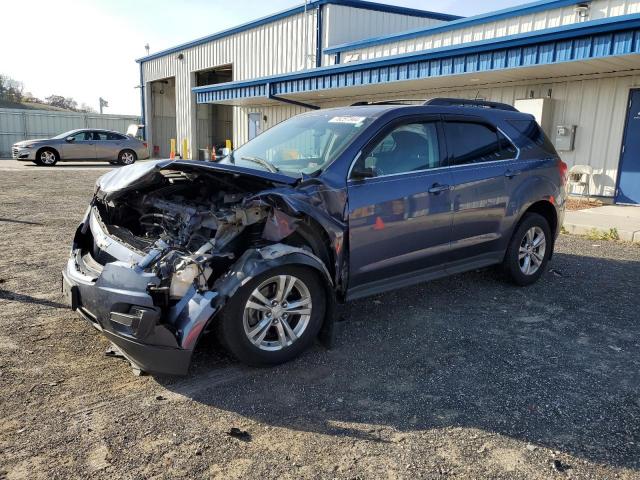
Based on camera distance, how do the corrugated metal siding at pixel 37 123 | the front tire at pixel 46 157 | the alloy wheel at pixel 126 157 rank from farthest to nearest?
the corrugated metal siding at pixel 37 123
the alloy wheel at pixel 126 157
the front tire at pixel 46 157

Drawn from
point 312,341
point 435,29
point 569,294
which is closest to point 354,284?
point 312,341

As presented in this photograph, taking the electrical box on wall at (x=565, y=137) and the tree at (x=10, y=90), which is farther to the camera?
the tree at (x=10, y=90)

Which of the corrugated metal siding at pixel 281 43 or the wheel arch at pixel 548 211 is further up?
the corrugated metal siding at pixel 281 43

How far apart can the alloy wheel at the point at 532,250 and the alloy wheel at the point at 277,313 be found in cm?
286

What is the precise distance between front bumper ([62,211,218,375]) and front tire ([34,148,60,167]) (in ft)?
67.7

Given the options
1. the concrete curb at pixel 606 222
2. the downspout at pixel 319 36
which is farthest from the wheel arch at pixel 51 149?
the concrete curb at pixel 606 222

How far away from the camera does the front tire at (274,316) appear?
3.36 metres

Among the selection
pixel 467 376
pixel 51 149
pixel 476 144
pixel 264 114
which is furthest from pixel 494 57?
pixel 51 149

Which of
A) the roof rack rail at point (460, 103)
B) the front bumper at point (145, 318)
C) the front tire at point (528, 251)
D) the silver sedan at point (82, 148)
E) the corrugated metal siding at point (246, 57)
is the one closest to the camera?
the front bumper at point (145, 318)

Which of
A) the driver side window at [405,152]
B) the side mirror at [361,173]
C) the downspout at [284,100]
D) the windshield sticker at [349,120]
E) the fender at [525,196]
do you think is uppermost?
the downspout at [284,100]

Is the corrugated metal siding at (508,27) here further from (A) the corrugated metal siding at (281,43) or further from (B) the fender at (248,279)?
(B) the fender at (248,279)

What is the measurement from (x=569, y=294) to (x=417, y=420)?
124 inches

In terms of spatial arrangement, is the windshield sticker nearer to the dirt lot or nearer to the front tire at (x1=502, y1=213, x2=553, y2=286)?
the dirt lot

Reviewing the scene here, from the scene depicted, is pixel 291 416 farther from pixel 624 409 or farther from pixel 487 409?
pixel 624 409
